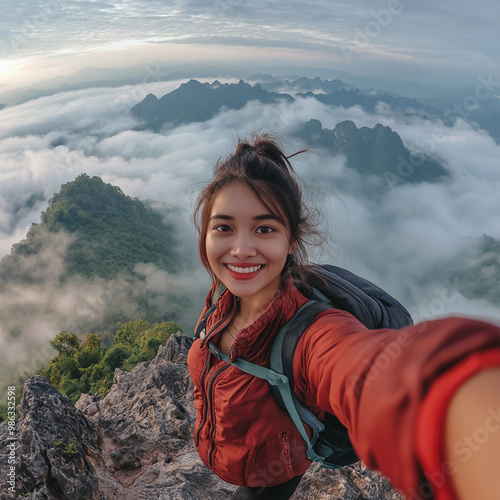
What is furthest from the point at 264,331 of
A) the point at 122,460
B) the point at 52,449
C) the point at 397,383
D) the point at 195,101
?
the point at 195,101

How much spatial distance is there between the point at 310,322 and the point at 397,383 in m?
0.88

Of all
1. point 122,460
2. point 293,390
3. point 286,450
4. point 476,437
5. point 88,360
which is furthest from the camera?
point 88,360

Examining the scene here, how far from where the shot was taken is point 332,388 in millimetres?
959

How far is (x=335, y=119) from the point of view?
18438cm

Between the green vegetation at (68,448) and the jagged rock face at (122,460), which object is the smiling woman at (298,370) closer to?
the jagged rock face at (122,460)

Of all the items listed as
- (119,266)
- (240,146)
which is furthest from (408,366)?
(119,266)

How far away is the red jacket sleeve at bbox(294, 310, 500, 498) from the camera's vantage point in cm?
58

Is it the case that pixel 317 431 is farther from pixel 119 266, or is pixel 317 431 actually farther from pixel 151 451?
pixel 119 266

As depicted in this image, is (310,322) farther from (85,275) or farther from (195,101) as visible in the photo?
(195,101)

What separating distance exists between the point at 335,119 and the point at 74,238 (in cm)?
16065

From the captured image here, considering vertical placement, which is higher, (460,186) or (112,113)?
(112,113)

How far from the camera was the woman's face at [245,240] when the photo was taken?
1785 mm

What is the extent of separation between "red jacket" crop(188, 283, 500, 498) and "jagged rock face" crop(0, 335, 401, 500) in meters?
2.14

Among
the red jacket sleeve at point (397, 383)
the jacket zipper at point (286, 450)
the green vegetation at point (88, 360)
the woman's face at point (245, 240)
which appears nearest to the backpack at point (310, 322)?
the jacket zipper at point (286, 450)
